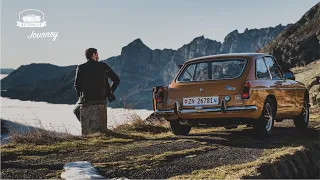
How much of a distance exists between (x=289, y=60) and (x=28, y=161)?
4074 centimetres

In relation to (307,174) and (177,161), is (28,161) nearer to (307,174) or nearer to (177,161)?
(177,161)

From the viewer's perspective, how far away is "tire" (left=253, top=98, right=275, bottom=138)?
25.2 ft

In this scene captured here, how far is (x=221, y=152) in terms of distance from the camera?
6168mm

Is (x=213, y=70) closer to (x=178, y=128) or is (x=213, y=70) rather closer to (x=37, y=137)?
(x=178, y=128)

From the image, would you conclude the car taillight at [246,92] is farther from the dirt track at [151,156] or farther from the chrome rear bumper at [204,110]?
the dirt track at [151,156]

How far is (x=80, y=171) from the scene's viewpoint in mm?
4699

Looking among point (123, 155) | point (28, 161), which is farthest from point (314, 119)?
point (28, 161)

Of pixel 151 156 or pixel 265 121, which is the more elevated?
pixel 265 121

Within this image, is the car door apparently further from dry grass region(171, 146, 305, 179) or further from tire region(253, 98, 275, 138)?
dry grass region(171, 146, 305, 179)

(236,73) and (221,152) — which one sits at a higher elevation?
(236,73)

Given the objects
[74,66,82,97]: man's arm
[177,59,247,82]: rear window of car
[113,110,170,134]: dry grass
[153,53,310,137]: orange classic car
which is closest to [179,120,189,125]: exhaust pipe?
[153,53,310,137]: orange classic car

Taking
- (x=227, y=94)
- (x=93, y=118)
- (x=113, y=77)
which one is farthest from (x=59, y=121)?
(x=227, y=94)

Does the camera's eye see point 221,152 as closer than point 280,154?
No

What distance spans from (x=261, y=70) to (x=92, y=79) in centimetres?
335
